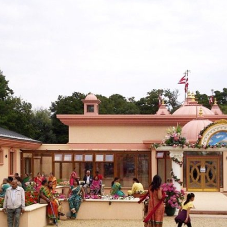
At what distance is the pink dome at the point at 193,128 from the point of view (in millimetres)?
30562

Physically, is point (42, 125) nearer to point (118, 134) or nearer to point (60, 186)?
point (118, 134)

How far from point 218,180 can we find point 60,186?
30.5 feet

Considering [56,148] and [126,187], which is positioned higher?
[56,148]

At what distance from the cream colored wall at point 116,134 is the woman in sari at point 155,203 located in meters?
20.2

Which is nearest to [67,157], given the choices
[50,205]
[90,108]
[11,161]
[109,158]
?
[109,158]

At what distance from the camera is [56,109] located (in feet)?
230

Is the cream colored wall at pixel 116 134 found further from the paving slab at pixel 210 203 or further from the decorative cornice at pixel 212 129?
the paving slab at pixel 210 203

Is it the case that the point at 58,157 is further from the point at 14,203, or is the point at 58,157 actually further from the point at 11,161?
the point at 14,203

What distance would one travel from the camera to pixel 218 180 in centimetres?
3080

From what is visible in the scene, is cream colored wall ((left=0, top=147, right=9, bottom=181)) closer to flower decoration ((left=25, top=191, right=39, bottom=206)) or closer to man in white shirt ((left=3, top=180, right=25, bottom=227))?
flower decoration ((left=25, top=191, right=39, bottom=206))

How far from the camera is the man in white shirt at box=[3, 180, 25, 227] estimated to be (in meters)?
14.4

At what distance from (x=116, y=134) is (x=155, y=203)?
804 inches

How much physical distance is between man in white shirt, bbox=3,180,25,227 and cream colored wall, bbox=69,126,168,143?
18.1 meters

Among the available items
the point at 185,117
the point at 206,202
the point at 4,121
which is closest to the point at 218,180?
the point at 185,117
